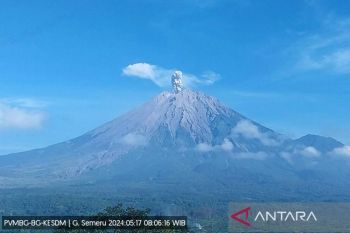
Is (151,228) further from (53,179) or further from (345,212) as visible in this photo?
(53,179)

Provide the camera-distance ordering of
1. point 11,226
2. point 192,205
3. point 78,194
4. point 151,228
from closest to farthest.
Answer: point 151,228
point 11,226
point 192,205
point 78,194

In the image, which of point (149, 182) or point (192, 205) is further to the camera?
point (149, 182)

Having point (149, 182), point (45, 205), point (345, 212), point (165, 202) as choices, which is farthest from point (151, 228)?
point (149, 182)

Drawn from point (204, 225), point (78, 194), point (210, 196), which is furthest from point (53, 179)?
point (204, 225)

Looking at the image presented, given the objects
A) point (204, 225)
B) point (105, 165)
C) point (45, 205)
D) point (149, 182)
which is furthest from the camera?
point (105, 165)

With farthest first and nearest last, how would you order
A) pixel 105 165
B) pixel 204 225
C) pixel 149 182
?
pixel 105 165, pixel 149 182, pixel 204 225

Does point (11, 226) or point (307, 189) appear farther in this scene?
point (307, 189)

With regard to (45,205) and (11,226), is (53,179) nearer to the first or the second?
(45,205)

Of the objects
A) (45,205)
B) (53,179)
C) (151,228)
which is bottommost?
(151,228)

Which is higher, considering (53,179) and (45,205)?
(53,179)
